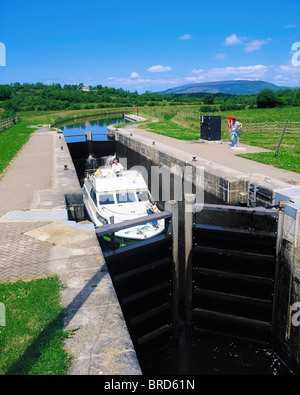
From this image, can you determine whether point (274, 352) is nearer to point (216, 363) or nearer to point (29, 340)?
point (216, 363)

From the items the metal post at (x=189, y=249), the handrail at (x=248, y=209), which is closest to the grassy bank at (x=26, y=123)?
the metal post at (x=189, y=249)

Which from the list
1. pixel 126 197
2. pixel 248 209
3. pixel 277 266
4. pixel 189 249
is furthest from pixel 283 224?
pixel 126 197

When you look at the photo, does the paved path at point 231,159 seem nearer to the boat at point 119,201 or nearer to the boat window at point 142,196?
the boat window at point 142,196

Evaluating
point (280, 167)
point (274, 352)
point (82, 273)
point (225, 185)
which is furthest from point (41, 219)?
point (280, 167)

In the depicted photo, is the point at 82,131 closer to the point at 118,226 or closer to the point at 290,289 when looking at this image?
the point at 118,226

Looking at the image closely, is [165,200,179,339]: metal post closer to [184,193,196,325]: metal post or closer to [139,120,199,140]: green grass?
[184,193,196,325]: metal post

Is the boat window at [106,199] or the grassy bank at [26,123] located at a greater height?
the grassy bank at [26,123]

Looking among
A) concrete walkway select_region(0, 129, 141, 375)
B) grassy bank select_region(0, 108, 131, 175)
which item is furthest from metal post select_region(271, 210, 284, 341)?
grassy bank select_region(0, 108, 131, 175)
